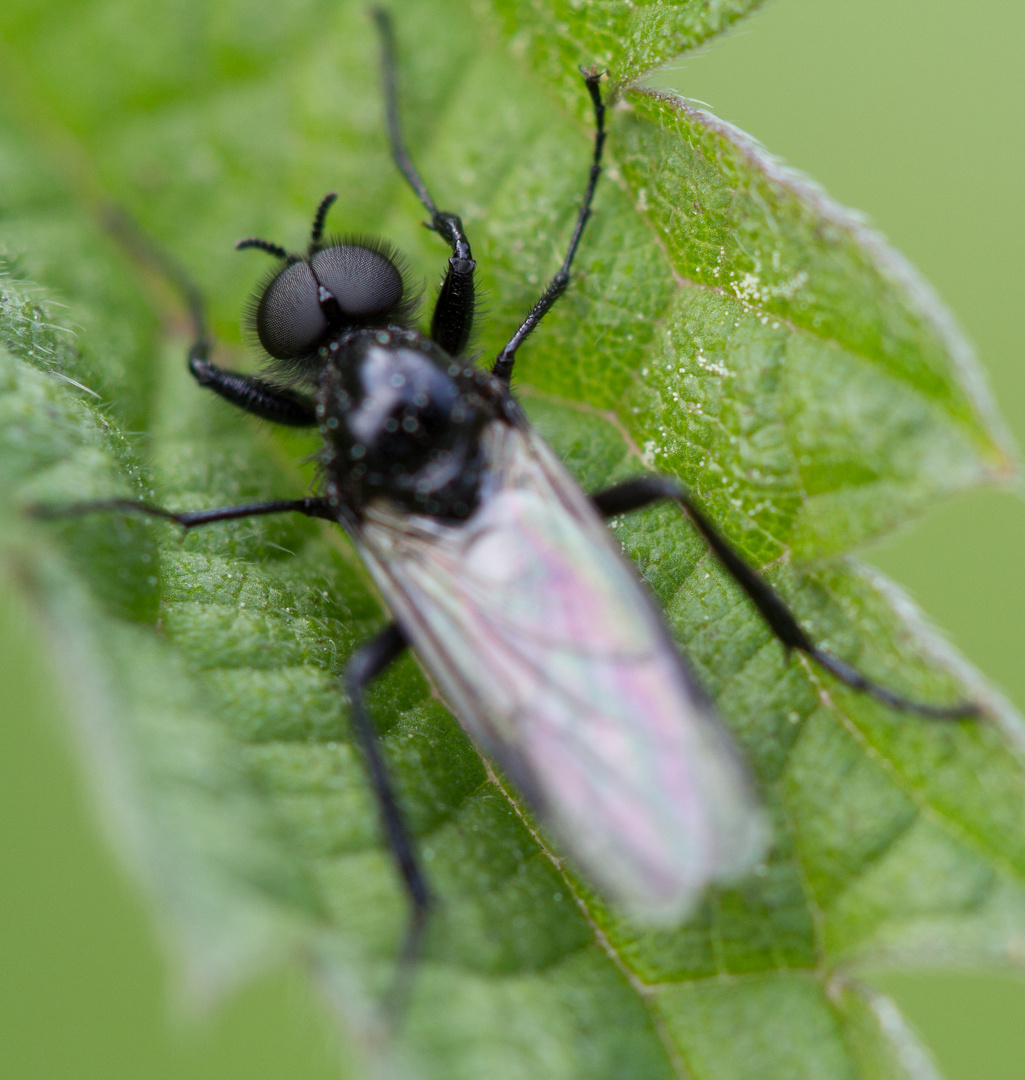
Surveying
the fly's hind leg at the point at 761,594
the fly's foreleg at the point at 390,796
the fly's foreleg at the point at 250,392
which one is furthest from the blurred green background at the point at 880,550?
the fly's foreleg at the point at 250,392

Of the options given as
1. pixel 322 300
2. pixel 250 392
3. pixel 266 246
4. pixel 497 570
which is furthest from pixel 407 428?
pixel 266 246

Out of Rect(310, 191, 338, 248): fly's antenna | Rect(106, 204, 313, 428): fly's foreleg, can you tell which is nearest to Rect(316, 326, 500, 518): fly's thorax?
Rect(106, 204, 313, 428): fly's foreleg

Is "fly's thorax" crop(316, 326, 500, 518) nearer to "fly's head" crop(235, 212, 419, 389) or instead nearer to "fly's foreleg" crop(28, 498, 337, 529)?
"fly's foreleg" crop(28, 498, 337, 529)

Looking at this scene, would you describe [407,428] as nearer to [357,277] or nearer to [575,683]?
[357,277]

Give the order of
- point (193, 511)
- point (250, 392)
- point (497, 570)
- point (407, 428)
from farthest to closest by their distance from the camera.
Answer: point (250, 392) → point (193, 511) → point (407, 428) → point (497, 570)

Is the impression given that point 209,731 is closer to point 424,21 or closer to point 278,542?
point 278,542

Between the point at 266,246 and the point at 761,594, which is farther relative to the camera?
the point at 266,246

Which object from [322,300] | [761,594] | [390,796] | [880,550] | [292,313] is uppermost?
[880,550]
